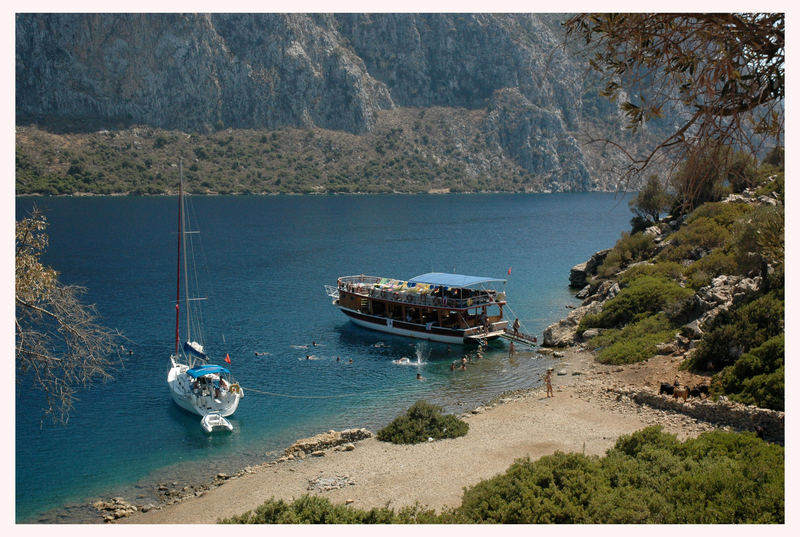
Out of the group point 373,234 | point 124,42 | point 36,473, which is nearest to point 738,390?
point 36,473

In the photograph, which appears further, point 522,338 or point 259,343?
point 259,343

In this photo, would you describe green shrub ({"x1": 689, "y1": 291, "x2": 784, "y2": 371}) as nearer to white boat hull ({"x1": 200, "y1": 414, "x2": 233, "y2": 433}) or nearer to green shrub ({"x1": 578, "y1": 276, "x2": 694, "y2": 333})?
green shrub ({"x1": 578, "y1": 276, "x2": 694, "y2": 333})

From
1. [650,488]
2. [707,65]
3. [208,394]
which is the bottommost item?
[208,394]

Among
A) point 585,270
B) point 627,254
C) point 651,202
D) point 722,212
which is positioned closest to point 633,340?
point 722,212

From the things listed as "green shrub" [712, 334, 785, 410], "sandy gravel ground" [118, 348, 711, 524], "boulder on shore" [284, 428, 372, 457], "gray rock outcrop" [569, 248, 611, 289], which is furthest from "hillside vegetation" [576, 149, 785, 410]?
"boulder on shore" [284, 428, 372, 457]

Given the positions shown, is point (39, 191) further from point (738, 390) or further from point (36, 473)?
point (738, 390)

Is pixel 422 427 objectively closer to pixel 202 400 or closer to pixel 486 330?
pixel 202 400

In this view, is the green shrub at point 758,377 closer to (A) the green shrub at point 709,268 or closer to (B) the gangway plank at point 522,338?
(A) the green shrub at point 709,268
